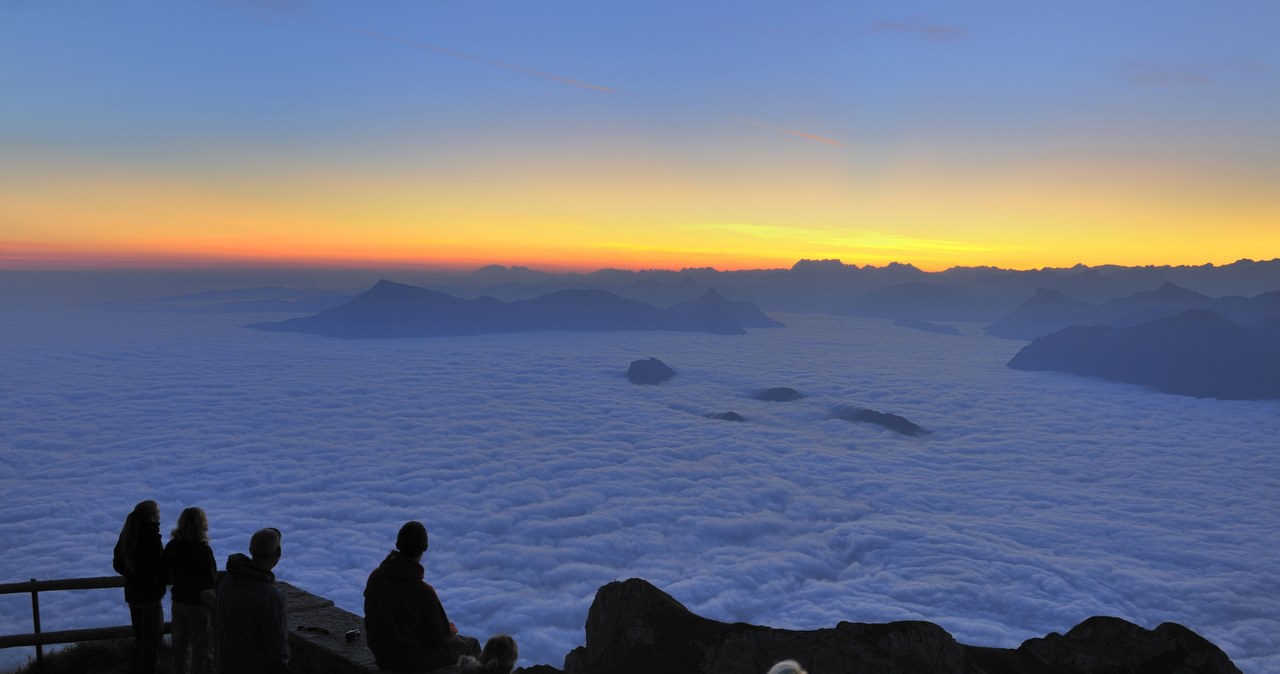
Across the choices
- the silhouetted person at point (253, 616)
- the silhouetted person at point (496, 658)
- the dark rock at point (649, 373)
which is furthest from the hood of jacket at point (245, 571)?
the dark rock at point (649, 373)

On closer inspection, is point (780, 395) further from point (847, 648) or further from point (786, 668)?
point (786, 668)

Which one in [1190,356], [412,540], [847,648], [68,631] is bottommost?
[1190,356]

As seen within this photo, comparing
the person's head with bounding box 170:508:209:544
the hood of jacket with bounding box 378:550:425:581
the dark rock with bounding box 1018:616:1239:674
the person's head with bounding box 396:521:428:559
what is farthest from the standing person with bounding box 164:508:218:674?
the dark rock with bounding box 1018:616:1239:674

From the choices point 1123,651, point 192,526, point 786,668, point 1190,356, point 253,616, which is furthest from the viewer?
point 1190,356

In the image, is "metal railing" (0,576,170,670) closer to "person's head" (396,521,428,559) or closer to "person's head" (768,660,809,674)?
"person's head" (396,521,428,559)

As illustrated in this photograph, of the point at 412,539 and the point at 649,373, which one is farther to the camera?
the point at 649,373

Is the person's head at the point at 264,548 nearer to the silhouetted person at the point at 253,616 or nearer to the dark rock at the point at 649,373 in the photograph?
the silhouetted person at the point at 253,616

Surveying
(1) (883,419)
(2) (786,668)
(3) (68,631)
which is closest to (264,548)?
(2) (786,668)

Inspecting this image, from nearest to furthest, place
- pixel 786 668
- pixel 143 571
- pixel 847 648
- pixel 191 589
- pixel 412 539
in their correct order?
pixel 786 668 → pixel 412 539 → pixel 191 589 → pixel 143 571 → pixel 847 648

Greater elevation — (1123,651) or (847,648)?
(847,648)
